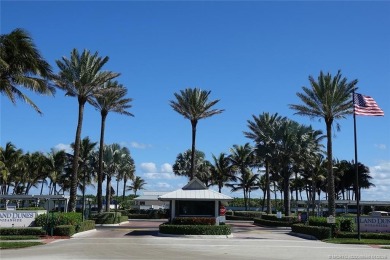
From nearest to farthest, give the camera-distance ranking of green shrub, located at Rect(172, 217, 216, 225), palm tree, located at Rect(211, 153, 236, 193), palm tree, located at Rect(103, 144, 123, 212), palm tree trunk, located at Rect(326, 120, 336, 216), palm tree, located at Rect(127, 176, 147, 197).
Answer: green shrub, located at Rect(172, 217, 216, 225) → palm tree trunk, located at Rect(326, 120, 336, 216) → palm tree, located at Rect(103, 144, 123, 212) → palm tree, located at Rect(211, 153, 236, 193) → palm tree, located at Rect(127, 176, 147, 197)

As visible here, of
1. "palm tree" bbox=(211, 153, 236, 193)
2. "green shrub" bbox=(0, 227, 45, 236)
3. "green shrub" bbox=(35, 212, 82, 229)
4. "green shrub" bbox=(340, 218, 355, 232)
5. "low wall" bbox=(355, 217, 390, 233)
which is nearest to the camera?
"green shrub" bbox=(0, 227, 45, 236)

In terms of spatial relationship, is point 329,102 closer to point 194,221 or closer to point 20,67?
point 194,221

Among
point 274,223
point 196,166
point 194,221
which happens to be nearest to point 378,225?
point 194,221

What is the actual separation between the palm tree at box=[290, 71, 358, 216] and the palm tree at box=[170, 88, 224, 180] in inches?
497

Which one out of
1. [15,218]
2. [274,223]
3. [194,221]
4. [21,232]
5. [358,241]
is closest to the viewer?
[358,241]

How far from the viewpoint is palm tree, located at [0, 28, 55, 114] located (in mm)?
24703

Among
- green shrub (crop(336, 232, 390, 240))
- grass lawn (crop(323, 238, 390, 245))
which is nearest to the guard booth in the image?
grass lawn (crop(323, 238, 390, 245))

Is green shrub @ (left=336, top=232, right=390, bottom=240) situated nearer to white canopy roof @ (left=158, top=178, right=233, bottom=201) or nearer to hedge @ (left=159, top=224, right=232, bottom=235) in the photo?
hedge @ (left=159, top=224, right=232, bottom=235)

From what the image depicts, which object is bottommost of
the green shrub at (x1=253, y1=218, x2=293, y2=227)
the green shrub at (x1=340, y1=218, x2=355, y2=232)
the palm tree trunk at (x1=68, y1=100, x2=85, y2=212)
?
the green shrub at (x1=253, y1=218, x2=293, y2=227)

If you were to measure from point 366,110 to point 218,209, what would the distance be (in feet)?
45.9

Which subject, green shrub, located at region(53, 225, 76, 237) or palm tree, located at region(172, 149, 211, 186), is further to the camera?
palm tree, located at region(172, 149, 211, 186)

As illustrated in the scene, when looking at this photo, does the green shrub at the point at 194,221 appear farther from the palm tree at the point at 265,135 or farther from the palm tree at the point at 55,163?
the palm tree at the point at 55,163

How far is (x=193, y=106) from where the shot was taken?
1996 inches

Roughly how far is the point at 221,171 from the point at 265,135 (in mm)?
22539
